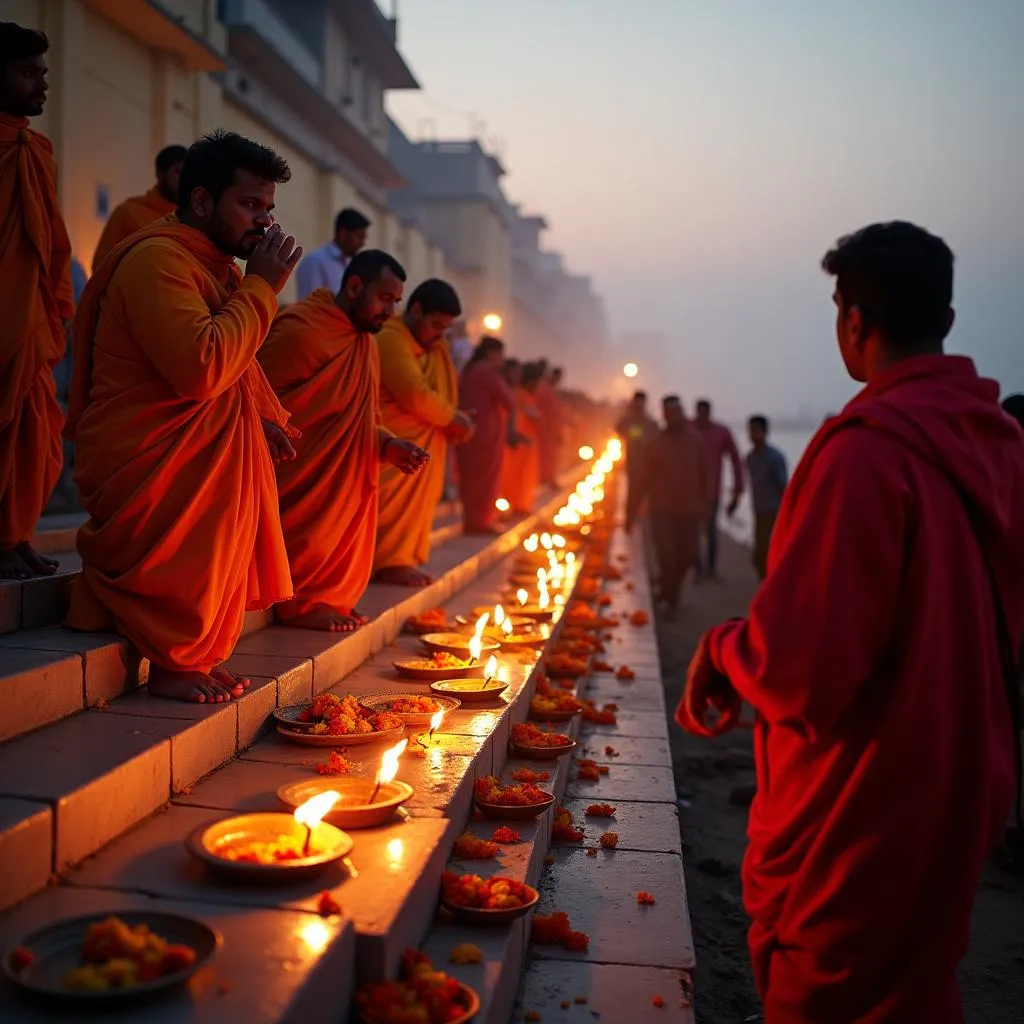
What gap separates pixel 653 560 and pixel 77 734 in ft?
49.4

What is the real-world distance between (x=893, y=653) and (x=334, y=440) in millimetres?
3658

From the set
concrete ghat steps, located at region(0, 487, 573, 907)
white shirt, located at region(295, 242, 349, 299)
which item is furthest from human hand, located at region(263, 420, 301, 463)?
white shirt, located at region(295, 242, 349, 299)

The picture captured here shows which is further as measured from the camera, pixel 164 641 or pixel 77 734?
pixel 164 641

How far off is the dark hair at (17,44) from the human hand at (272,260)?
110 cm

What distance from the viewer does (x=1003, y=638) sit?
2.38 meters

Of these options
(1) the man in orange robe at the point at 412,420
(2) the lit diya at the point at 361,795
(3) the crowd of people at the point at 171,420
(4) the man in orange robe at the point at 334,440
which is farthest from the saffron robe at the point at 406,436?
(2) the lit diya at the point at 361,795

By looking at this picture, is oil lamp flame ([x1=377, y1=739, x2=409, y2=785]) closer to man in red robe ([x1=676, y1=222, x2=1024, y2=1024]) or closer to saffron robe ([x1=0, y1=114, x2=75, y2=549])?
man in red robe ([x1=676, y1=222, x2=1024, y2=1024])

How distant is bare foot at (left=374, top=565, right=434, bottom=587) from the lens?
6.80 m

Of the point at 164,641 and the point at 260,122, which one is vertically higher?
the point at 260,122

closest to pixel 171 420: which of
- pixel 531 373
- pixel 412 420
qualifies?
pixel 412 420

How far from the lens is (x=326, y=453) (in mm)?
5504

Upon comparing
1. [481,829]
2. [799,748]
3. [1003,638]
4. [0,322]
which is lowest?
[481,829]

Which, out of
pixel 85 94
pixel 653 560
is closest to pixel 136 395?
pixel 85 94

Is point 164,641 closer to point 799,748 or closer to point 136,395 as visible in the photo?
point 136,395
